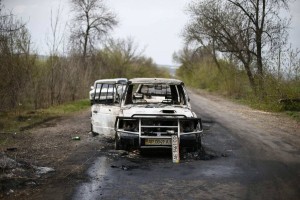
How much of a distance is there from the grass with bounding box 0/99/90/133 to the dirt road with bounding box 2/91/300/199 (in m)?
2.43

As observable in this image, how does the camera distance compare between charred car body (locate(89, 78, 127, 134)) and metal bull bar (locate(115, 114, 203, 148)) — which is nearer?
metal bull bar (locate(115, 114, 203, 148))

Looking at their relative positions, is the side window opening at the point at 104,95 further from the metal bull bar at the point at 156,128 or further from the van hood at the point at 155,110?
the metal bull bar at the point at 156,128

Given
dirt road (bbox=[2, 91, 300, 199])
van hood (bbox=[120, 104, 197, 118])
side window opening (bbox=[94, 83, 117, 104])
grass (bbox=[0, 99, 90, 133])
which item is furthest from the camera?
grass (bbox=[0, 99, 90, 133])

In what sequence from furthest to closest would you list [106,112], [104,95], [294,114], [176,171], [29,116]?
[294,114], [29,116], [104,95], [106,112], [176,171]

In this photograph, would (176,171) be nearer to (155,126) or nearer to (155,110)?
(155,126)

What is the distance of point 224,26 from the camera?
2762 centimetres

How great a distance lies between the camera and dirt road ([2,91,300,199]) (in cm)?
591

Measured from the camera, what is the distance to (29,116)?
53.5 ft

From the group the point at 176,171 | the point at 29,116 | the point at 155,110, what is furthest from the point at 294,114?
the point at 29,116

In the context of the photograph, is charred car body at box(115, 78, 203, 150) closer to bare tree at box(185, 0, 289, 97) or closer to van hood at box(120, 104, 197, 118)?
van hood at box(120, 104, 197, 118)

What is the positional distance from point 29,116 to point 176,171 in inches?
425

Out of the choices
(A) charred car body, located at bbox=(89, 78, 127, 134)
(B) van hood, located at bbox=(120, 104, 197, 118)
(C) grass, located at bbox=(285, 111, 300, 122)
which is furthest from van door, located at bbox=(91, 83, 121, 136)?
(C) grass, located at bbox=(285, 111, 300, 122)

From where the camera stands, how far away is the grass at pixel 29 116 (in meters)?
13.6

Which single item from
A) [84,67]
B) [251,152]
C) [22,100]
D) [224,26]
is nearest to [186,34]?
[224,26]
